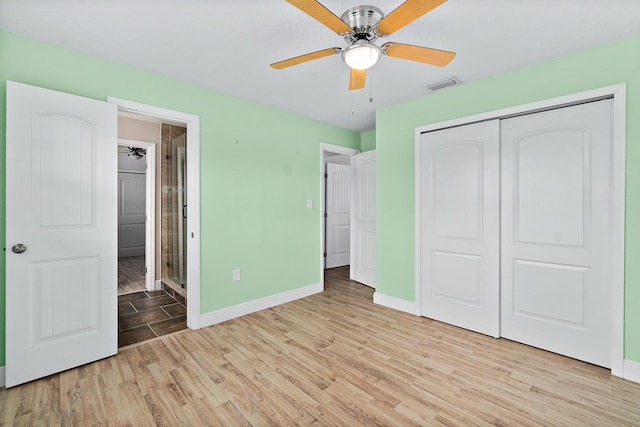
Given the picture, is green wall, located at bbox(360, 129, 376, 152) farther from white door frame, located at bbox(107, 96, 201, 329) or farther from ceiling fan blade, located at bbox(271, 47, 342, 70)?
ceiling fan blade, located at bbox(271, 47, 342, 70)

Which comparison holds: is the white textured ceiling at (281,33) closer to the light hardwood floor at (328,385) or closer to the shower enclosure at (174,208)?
the shower enclosure at (174,208)

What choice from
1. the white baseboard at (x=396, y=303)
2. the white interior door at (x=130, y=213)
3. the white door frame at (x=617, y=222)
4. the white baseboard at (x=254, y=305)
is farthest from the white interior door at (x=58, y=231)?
the white interior door at (x=130, y=213)

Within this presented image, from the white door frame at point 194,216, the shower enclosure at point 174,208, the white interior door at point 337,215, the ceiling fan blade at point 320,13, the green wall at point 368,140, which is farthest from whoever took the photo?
the white interior door at point 337,215

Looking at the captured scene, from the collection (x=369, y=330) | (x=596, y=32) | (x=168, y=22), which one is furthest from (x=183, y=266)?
(x=596, y=32)

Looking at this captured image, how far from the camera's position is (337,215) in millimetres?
5820

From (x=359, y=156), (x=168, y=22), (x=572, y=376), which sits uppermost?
(x=168, y=22)

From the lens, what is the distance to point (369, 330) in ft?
9.61

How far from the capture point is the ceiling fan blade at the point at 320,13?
131 cm

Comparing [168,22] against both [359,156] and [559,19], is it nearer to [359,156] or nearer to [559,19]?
[559,19]

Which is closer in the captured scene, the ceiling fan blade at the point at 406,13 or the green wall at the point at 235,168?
the ceiling fan blade at the point at 406,13

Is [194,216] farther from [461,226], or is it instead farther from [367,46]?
[461,226]

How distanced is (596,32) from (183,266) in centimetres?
Answer: 466

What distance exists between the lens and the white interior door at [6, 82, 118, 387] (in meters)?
1.98

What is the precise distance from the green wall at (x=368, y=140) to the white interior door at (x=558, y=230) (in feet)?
7.14
